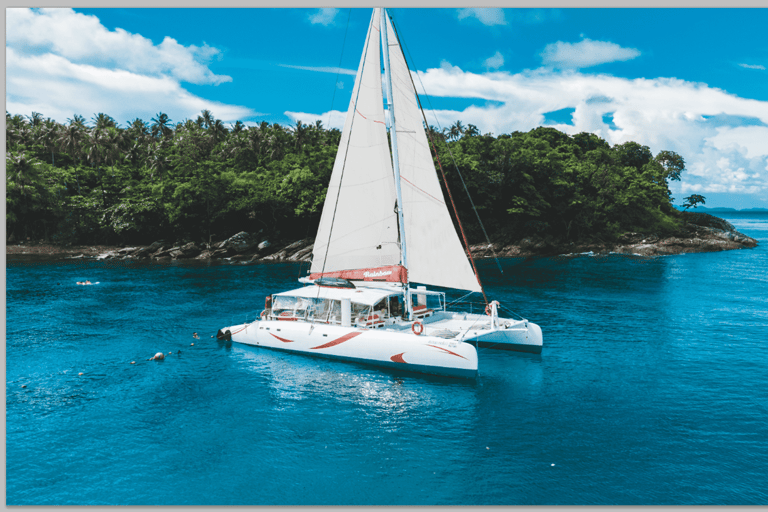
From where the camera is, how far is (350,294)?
99.2 ft

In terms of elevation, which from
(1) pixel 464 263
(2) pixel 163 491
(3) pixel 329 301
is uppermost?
(1) pixel 464 263

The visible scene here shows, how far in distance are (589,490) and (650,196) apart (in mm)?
95363

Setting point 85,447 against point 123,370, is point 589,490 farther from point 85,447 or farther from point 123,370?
point 123,370

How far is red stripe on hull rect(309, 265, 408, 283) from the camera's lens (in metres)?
29.5

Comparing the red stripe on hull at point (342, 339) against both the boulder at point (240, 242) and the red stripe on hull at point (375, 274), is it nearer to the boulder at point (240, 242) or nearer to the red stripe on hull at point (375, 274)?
the red stripe on hull at point (375, 274)

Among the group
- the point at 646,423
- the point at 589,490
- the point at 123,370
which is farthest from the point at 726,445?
the point at 123,370

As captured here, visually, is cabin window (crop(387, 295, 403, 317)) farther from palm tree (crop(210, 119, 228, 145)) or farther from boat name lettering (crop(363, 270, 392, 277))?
palm tree (crop(210, 119, 228, 145))

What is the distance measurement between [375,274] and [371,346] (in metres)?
4.87

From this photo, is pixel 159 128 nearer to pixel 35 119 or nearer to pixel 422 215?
pixel 35 119

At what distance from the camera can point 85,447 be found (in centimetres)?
1911

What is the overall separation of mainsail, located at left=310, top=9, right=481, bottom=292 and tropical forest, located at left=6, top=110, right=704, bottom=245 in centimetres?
5456

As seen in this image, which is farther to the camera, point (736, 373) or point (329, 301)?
point (329, 301)

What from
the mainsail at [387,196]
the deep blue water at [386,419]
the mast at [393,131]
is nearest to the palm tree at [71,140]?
the deep blue water at [386,419]

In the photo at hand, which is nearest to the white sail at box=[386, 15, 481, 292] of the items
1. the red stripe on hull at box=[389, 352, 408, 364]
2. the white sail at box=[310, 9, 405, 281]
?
the white sail at box=[310, 9, 405, 281]
